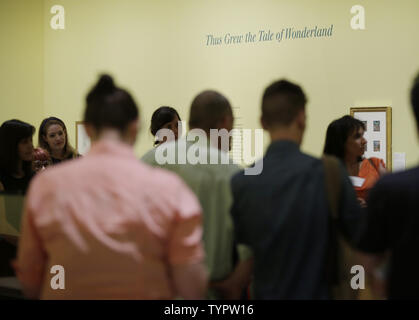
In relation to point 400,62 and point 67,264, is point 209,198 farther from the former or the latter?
point 400,62

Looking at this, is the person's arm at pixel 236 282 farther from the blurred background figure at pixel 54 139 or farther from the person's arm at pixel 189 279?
the blurred background figure at pixel 54 139

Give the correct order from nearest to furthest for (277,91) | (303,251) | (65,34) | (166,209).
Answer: (166,209) < (303,251) < (277,91) < (65,34)

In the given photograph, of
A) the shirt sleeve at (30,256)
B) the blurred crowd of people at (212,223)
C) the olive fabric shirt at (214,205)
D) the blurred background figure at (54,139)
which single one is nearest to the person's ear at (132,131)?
the blurred crowd of people at (212,223)

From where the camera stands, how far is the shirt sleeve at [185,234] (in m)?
1.57

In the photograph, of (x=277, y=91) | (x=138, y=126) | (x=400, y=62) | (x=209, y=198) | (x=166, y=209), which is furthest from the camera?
(x=400, y=62)

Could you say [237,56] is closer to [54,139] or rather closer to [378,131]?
[378,131]

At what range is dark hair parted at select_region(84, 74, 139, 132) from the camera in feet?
5.44

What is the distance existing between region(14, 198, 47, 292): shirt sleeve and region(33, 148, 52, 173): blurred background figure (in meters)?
2.66

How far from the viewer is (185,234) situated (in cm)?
157

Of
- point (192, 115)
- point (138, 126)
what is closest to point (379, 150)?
point (192, 115)

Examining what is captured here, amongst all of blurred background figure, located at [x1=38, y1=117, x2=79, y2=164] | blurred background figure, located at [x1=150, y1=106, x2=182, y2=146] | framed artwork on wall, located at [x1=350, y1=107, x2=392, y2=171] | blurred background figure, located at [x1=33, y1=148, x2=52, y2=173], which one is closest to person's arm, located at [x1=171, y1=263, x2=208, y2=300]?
blurred background figure, located at [x1=150, y1=106, x2=182, y2=146]

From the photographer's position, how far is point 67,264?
156 centimetres

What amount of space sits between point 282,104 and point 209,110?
0.43m
